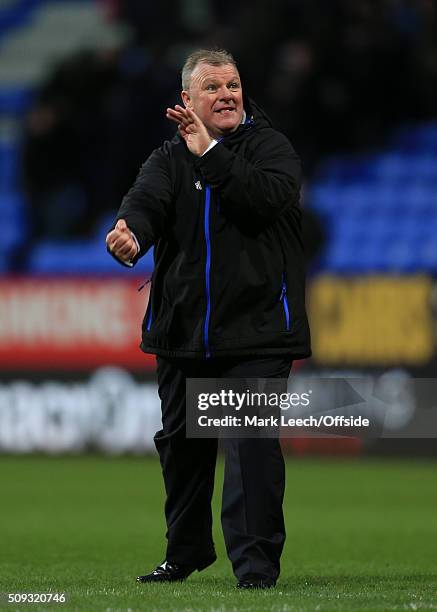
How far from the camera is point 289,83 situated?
48.8 ft

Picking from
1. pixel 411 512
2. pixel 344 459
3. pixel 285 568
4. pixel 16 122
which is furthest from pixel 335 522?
pixel 16 122

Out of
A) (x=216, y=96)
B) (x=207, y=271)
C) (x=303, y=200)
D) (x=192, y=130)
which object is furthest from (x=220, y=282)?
(x=303, y=200)

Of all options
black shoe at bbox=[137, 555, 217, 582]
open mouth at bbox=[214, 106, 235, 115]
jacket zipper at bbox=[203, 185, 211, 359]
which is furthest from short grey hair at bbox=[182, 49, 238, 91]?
black shoe at bbox=[137, 555, 217, 582]

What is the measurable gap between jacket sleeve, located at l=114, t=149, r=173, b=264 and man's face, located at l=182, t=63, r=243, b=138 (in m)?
0.24

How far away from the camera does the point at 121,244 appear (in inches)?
203

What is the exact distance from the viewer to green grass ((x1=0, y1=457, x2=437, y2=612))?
5078 millimetres

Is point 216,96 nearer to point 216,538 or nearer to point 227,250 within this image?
point 227,250

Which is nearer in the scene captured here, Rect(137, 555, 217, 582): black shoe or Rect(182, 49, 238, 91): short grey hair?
Rect(182, 49, 238, 91): short grey hair

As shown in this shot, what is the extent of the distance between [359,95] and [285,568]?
9418mm

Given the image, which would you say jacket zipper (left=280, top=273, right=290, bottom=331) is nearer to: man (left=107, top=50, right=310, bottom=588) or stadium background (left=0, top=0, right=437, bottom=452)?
man (left=107, top=50, right=310, bottom=588)

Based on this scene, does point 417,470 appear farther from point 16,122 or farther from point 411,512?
point 16,122

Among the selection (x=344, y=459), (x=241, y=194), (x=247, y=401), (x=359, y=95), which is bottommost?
(x=344, y=459)

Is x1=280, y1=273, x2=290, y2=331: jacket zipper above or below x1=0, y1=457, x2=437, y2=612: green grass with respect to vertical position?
above

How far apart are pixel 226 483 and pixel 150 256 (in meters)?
9.60
